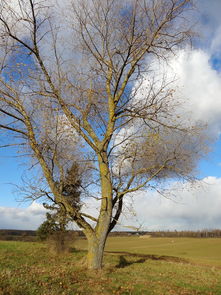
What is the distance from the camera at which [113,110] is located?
42.8 feet

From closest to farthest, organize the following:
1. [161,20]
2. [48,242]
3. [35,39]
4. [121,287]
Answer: [121,287], [35,39], [161,20], [48,242]

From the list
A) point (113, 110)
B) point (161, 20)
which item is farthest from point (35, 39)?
point (161, 20)

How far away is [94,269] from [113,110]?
699 centimetres

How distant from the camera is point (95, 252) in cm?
1131

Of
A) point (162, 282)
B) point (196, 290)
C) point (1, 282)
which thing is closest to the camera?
point (1, 282)

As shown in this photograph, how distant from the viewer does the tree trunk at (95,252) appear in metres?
11.1

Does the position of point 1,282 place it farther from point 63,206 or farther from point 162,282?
point 162,282

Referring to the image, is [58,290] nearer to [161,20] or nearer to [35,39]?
[35,39]

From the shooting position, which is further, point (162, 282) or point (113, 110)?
point (113, 110)

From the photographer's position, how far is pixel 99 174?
12.5 meters

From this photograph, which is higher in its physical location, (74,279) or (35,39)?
(35,39)

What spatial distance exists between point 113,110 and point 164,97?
2.46 metres

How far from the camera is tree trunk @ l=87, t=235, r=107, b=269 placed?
11.1 m

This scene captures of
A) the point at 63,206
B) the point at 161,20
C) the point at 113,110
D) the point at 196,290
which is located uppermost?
the point at 161,20
